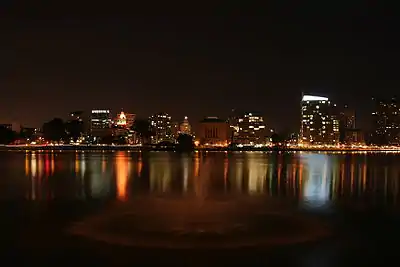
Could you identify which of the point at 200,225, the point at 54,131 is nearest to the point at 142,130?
the point at 54,131

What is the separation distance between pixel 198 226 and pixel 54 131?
146144mm

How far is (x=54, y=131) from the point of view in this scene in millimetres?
154875

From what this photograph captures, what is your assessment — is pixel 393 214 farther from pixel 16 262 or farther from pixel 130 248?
pixel 16 262

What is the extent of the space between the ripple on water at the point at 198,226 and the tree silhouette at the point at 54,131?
14034 cm

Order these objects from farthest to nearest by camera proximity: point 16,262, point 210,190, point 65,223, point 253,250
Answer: point 210,190 → point 65,223 → point 253,250 → point 16,262

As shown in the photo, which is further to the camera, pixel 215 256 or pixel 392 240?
pixel 392 240

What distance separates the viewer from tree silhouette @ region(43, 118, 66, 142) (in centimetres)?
15488

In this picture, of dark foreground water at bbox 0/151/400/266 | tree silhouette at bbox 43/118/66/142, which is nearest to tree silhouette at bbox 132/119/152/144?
tree silhouette at bbox 43/118/66/142

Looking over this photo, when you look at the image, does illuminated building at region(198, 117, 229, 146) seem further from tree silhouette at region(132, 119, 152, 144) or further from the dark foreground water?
the dark foreground water

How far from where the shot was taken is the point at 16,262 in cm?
1184

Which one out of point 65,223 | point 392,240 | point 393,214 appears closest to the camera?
point 392,240

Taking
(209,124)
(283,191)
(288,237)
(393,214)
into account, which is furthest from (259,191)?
(209,124)

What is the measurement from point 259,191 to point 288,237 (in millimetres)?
12258

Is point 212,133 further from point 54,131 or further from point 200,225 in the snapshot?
point 200,225
